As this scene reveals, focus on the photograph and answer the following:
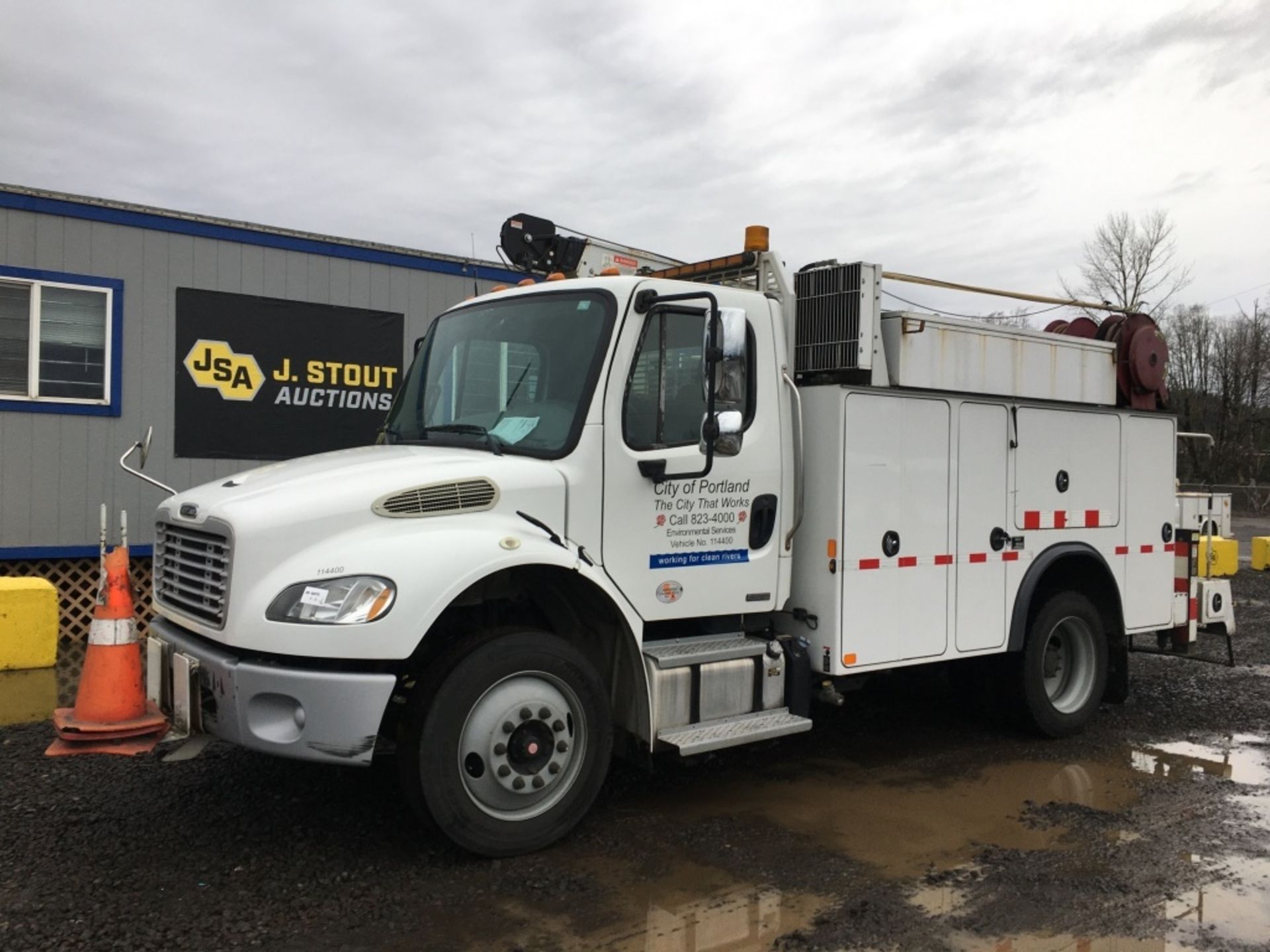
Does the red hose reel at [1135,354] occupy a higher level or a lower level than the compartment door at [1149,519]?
higher

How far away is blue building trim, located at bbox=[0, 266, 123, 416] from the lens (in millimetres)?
9086

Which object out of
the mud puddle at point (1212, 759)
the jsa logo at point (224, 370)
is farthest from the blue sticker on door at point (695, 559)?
the jsa logo at point (224, 370)

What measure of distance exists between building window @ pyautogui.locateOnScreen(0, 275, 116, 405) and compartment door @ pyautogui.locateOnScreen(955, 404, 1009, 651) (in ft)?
25.1

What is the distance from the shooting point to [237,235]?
9977mm

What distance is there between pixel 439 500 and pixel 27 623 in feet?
18.3

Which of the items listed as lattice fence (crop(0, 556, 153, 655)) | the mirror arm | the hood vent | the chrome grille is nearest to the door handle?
the hood vent

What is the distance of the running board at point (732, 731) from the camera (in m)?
4.79

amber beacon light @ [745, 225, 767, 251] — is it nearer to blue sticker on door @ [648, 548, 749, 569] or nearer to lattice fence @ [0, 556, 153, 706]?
blue sticker on door @ [648, 548, 749, 569]

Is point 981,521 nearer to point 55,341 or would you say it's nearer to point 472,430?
point 472,430

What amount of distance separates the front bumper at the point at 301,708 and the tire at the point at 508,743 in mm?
261

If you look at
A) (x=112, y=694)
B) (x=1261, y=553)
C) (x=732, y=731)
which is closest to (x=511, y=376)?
(x=732, y=731)

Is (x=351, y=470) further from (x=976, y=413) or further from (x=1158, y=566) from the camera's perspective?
(x=1158, y=566)

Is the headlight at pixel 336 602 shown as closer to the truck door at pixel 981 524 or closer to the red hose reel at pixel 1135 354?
the truck door at pixel 981 524

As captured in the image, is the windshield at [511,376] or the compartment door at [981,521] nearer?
the windshield at [511,376]
